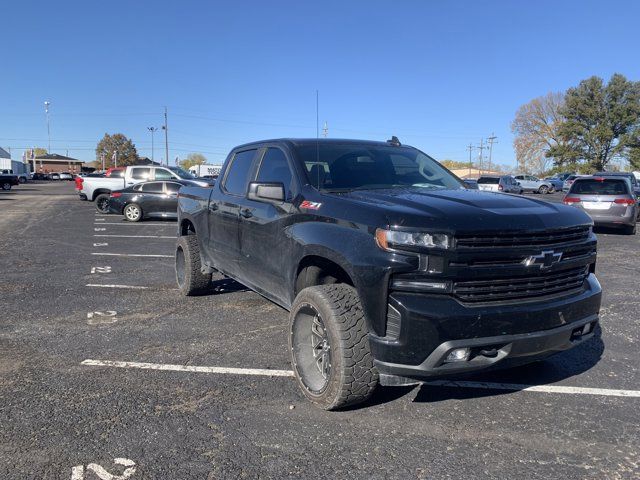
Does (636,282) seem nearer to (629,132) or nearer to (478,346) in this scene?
(478,346)

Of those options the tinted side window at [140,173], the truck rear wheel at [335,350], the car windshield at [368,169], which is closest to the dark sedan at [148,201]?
the tinted side window at [140,173]

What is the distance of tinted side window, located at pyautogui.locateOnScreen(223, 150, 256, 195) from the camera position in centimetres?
519

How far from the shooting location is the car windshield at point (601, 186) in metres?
14.1

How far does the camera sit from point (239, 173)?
5414mm

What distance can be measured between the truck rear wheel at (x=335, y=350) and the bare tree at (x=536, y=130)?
7112 centimetres

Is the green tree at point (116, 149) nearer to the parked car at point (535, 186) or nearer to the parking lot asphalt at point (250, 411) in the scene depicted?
the parked car at point (535, 186)

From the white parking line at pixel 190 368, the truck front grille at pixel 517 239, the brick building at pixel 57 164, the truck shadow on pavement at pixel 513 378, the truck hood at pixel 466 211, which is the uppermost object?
the brick building at pixel 57 164

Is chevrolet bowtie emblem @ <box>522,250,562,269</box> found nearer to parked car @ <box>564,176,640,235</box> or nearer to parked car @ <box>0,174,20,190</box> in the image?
parked car @ <box>564,176,640,235</box>

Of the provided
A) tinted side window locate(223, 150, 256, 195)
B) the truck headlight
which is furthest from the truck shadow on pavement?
tinted side window locate(223, 150, 256, 195)

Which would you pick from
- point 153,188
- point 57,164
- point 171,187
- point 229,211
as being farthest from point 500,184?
point 57,164

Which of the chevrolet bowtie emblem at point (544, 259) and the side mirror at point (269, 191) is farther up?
the side mirror at point (269, 191)

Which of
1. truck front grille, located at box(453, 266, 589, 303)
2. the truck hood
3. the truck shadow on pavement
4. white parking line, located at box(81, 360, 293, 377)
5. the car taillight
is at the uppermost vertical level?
the truck hood

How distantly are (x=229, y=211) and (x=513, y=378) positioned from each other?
9.74ft

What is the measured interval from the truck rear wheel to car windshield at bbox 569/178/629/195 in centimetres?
1302
